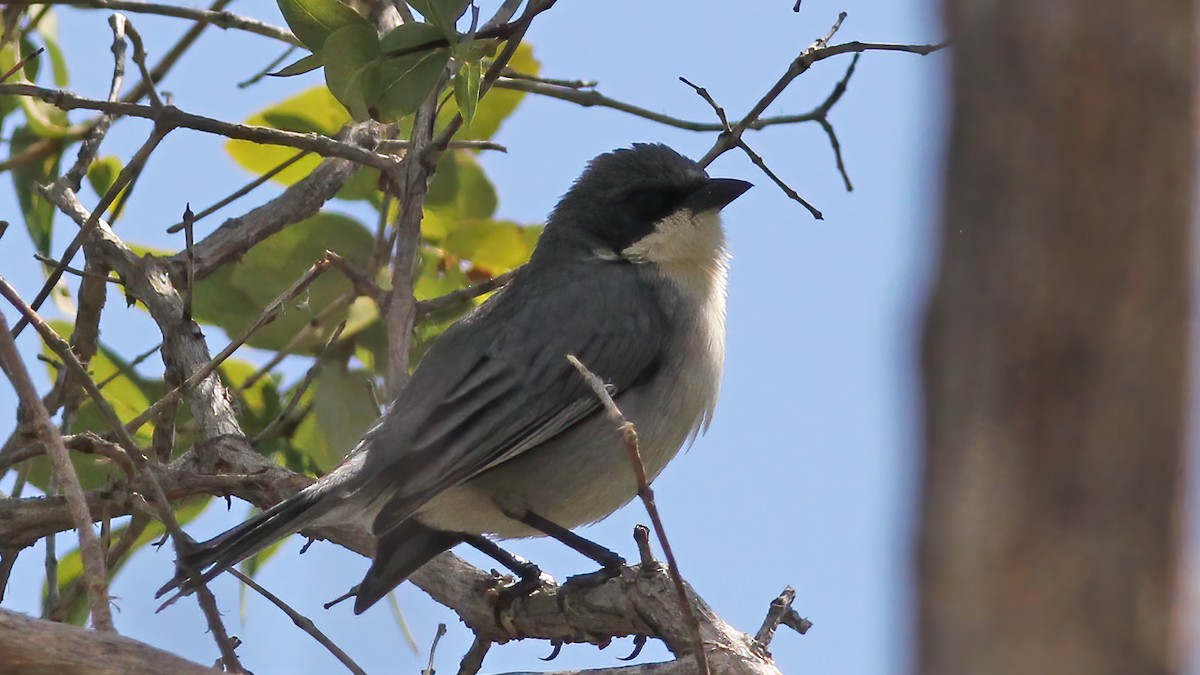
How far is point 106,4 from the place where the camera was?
16.8ft

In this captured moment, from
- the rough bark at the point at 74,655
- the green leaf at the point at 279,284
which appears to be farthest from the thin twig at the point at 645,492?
the green leaf at the point at 279,284

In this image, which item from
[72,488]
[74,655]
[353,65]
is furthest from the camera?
[353,65]

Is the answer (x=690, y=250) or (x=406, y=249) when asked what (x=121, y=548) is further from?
(x=690, y=250)

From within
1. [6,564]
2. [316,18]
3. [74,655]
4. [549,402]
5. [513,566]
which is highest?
[316,18]

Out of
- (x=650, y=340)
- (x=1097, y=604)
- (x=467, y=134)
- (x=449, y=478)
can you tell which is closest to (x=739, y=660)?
(x=449, y=478)

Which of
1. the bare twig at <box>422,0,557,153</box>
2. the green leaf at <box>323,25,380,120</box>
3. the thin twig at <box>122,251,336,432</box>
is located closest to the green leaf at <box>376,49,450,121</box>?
the green leaf at <box>323,25,380,120</box>

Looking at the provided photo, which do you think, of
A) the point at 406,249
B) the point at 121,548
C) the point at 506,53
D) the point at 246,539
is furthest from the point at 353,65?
the point at 121,548

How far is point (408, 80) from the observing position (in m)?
4.48

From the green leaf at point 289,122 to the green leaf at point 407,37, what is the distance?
1.43 metres

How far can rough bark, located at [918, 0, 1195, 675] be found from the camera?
1132 millimetres

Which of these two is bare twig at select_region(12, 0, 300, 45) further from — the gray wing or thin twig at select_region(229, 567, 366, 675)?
thin twig at select_region(229, 567, 366, 675)

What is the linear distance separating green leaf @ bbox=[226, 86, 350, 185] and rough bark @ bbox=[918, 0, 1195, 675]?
4864mm

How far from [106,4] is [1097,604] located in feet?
15.7

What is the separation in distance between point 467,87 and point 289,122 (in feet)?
5.78
